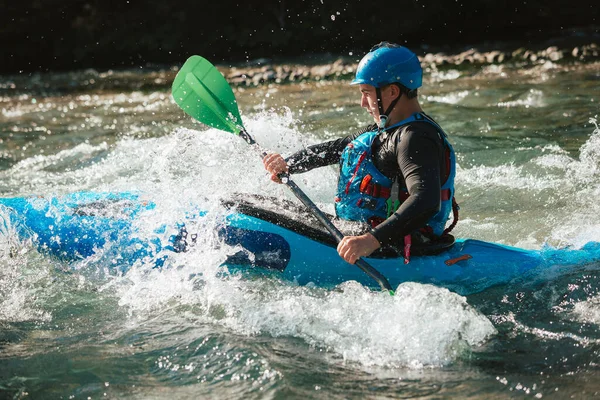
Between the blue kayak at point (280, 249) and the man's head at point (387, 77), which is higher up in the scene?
the man's head at point (387, 77)

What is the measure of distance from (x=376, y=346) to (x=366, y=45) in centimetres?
1119

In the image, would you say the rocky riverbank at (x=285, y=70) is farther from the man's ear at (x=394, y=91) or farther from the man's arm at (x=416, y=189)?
the man's arm at (x=416, y=189)

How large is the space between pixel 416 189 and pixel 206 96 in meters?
2.00

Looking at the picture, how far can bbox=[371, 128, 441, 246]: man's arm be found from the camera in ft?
10.6

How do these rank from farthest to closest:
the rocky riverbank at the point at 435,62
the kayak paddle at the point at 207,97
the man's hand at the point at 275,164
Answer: the rocky riverbank at the point at 435,62 < the kayak paddle at the point at 207,97 < the man's hand at the point at 275,164

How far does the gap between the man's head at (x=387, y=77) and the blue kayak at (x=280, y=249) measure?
69 centimetres

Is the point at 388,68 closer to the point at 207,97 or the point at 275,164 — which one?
the point at 275,164

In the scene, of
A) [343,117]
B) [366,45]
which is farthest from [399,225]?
[366,45]

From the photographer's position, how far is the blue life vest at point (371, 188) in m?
3.47

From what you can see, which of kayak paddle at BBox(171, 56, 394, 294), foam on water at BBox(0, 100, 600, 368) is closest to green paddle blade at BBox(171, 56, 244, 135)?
kayak paddle at BBox(171, 56, 394, 294)

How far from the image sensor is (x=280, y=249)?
12.1 feet

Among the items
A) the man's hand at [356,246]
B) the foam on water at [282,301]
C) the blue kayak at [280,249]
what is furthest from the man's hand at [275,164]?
the man's hand at [356,246]

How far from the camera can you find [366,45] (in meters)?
13.7

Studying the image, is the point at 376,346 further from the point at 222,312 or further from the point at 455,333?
the point at 222,312
